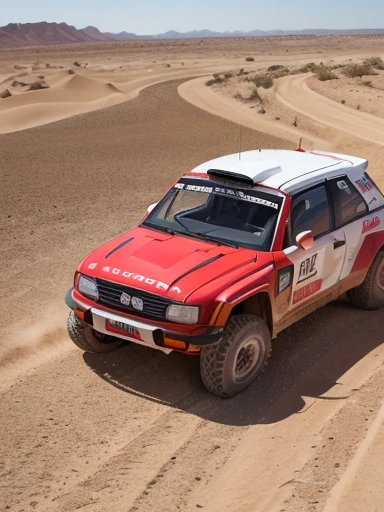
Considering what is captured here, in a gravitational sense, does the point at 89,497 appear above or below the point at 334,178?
below

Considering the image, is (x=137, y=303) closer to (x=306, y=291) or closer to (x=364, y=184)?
(x=306, y=291)

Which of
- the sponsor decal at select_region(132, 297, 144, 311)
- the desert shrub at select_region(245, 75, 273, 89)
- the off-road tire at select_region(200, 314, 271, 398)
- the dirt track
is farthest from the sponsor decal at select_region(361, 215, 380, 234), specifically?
the desert shrub at select_region(245, 75, 273, 89)

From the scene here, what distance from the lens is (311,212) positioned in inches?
275

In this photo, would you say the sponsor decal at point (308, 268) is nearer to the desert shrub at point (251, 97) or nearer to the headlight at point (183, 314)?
the headlight at point (183, 314)

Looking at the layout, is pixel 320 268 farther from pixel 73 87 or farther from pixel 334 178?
pixel 73 87

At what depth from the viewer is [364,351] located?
7.10 metres

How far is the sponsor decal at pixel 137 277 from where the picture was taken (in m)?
5.83

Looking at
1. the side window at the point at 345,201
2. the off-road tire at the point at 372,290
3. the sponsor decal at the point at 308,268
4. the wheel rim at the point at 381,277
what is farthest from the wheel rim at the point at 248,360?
the wheel rim at the point at 381,277

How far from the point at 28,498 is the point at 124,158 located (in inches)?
545

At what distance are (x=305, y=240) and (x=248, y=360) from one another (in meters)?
1.23

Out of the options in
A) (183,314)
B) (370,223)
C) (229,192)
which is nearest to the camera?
(183,314)

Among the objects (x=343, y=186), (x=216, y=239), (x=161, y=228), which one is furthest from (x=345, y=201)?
(x=161, y=228)

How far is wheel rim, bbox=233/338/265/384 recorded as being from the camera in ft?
20.0

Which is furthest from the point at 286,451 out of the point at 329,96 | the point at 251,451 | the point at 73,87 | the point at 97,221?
the point at 73,87
